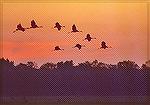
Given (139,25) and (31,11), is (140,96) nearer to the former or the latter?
(139,25)

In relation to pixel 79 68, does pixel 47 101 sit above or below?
below

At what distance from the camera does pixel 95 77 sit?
3941 mm

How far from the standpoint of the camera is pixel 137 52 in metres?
3.92

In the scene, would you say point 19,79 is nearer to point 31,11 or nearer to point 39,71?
point 39,71

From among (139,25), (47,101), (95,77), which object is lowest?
(47,101)

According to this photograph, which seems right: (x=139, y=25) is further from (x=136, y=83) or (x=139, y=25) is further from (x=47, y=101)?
(x=47, y=101)

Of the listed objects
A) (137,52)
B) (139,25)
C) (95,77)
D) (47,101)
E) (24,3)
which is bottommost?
(47,101)

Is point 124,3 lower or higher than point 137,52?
higher

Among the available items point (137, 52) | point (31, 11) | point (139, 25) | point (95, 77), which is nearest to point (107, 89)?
point (95, 77)

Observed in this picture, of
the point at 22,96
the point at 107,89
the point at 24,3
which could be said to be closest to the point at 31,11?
the point at 24,3

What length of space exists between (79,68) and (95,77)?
0.62 ft

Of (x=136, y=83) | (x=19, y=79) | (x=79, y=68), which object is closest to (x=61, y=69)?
(x=79, y=68)

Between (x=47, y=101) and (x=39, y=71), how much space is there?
0.32 m

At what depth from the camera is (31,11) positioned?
3.96 m
